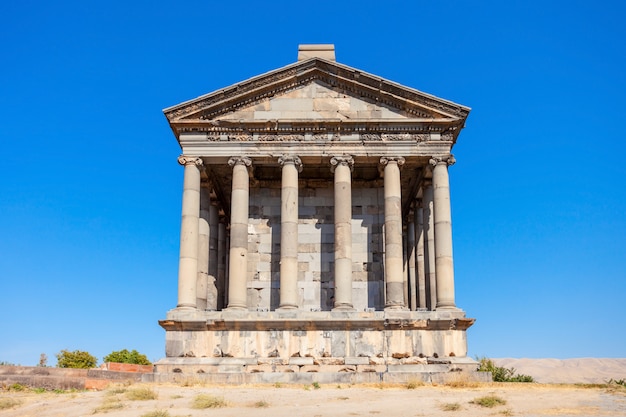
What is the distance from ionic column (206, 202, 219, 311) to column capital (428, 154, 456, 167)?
32.2 feet

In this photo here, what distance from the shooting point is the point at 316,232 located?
30.5m

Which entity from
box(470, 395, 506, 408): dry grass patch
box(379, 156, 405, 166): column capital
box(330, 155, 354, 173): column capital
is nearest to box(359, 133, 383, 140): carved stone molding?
box(379, 156, 405, 166): column capital

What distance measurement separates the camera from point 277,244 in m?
30.3

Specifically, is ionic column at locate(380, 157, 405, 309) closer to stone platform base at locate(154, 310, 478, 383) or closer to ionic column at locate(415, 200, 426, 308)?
stone platform base at locate(154, 310, 478, 383)

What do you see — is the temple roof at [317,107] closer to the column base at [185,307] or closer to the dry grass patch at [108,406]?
the column base at [185,307]

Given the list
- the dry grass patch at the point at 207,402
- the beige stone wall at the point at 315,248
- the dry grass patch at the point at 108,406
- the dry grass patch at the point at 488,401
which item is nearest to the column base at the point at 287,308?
the beige stone wall at the point at 315,248

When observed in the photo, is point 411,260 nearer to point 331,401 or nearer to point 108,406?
point 331,401

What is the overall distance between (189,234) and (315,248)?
18.1ft

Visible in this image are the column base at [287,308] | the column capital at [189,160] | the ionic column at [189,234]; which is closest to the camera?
the column base at [287,308]

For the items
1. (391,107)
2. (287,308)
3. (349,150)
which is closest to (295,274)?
(287,308)

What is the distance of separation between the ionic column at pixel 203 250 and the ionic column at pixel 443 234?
9552 millimetres

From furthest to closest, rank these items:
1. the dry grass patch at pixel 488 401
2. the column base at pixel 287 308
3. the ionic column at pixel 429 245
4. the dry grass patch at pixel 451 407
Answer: the ionic column at pixel 429 245, the column base at pixel 287 308, the dry grass patch at pixel 488 401, the dry grass patch at pixel 451 407

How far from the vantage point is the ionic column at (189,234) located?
27.1 meters

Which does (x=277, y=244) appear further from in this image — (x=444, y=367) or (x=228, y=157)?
(x=444, y=367)
